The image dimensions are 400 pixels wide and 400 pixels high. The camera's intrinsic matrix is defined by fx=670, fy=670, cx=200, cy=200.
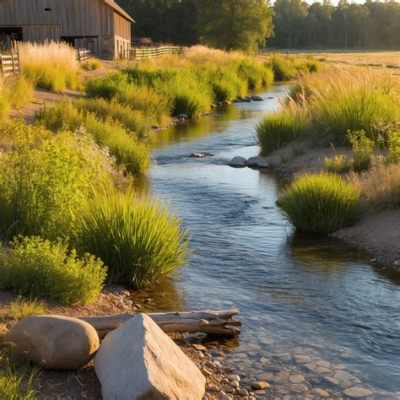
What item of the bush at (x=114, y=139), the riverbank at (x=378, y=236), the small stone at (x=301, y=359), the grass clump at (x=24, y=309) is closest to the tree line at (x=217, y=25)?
the bush at (x=114, y=139)

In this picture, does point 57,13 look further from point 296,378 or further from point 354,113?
point 296,378

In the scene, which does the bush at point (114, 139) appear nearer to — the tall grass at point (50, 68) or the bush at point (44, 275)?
the bush at point (44, 275)

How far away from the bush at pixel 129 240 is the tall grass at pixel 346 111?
7425 millimetres

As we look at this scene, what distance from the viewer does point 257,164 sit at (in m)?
16.2

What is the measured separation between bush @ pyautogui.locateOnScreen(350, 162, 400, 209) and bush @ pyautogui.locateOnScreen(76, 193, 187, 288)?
160 inches

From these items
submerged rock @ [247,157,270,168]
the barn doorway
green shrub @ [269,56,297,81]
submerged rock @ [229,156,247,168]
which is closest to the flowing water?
submerged rock @ [247,157,270,168]

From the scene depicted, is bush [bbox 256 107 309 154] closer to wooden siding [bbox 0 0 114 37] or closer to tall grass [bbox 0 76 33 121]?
tall grass [bbox 0 76 33 121]

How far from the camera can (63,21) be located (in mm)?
44781

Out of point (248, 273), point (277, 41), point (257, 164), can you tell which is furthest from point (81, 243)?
point (277, 41)

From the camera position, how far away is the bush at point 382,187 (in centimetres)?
1034

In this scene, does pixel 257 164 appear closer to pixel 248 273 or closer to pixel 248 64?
pixel 248 273

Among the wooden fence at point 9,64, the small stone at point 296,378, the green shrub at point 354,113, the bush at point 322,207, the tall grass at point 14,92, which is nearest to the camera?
the small stone at point 296,378

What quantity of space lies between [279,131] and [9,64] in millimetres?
11192

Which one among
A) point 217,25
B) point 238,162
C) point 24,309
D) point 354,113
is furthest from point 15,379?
point 217,25
